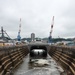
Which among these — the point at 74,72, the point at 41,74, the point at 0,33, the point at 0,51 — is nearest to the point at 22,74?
the point at 41,74

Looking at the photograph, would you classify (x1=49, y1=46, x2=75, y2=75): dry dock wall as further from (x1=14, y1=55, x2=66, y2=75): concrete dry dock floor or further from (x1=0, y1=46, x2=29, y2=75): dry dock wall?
(x1=0, y1=46, x2=29, y2=75): dry dock wall

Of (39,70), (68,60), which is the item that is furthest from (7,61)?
(68,60)

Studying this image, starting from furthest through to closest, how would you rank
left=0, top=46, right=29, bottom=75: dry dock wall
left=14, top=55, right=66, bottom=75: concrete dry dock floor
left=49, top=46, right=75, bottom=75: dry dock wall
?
left=14, top=55, right=66, bottom=75: concrete dry dock floor
left=49, top=46, right=75, bottom=75: dry dock wall
left=0, top=46, right=29, bottom=75: dry dock wall

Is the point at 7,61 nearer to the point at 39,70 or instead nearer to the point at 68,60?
the point at 39,70

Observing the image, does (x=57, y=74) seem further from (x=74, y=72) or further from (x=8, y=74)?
(x=8, y=74)

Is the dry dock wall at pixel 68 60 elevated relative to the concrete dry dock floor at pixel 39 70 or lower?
elevated

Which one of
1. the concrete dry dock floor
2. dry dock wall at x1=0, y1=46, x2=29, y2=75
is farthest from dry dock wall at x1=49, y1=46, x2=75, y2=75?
dry dock wall at x1=0, y1=46, x2=29, y2=75

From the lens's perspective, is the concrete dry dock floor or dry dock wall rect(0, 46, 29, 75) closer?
dry dock wall rect(0, 46, 29, 75)

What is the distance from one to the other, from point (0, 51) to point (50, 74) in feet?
28.8

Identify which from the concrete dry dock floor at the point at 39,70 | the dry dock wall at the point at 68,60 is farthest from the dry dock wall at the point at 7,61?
the dry dock wall at the point at 68,60

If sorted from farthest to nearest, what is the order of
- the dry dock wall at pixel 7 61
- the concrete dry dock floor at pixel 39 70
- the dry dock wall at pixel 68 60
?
the concrete dry dock floor at pixel 39 70 → the dry dock wall at pixel 68 60 → the dry dock wall at pixel 7 61

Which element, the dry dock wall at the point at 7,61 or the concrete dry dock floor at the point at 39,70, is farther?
the concrete dry dock floor at the point at 39,70

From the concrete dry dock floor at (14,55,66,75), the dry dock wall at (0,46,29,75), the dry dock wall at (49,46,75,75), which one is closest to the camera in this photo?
the dry dock wall at (0,46,29,75)

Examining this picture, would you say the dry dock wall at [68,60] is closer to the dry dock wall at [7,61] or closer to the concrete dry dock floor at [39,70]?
the concrete dry dock floor at [39,70]
